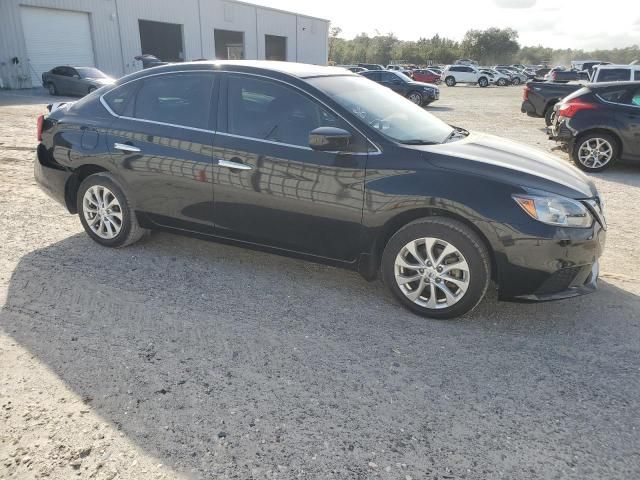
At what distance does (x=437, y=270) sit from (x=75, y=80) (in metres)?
21.7

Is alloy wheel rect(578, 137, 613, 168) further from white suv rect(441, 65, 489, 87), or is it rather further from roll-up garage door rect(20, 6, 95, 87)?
white suv rect(441, 65, 489, 87)

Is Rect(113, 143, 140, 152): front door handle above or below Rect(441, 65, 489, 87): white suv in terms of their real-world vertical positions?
above

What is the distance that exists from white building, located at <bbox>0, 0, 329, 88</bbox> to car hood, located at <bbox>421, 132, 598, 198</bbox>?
27980 millimetres

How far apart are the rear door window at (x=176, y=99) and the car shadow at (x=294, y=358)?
1268mm

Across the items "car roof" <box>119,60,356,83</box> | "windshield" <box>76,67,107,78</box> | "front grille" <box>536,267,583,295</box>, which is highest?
"car roof" <box>119,60,356,83</box>

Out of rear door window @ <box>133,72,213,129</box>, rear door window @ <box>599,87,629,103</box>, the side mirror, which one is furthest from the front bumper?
rear door window @ <box>599,87,629,103</box>

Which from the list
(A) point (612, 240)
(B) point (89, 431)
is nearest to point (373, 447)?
(B) point (89, 431)

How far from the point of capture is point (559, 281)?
10.9ft

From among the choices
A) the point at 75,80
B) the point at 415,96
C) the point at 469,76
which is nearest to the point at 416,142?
the point at 415,96

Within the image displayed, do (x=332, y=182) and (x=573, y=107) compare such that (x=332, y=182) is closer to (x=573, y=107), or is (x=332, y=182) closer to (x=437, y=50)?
(x=573, y=107)

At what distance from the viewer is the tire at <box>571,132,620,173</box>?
27.4 ft

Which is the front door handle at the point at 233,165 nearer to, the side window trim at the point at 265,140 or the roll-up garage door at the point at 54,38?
the side window trim at the point at 265,140

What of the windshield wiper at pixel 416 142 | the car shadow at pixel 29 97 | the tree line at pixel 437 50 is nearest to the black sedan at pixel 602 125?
the windshield wiper at pixel 416 142

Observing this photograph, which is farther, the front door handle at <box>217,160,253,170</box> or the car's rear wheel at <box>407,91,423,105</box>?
the car's rear wheel at <box>407,91,423,105</box>
